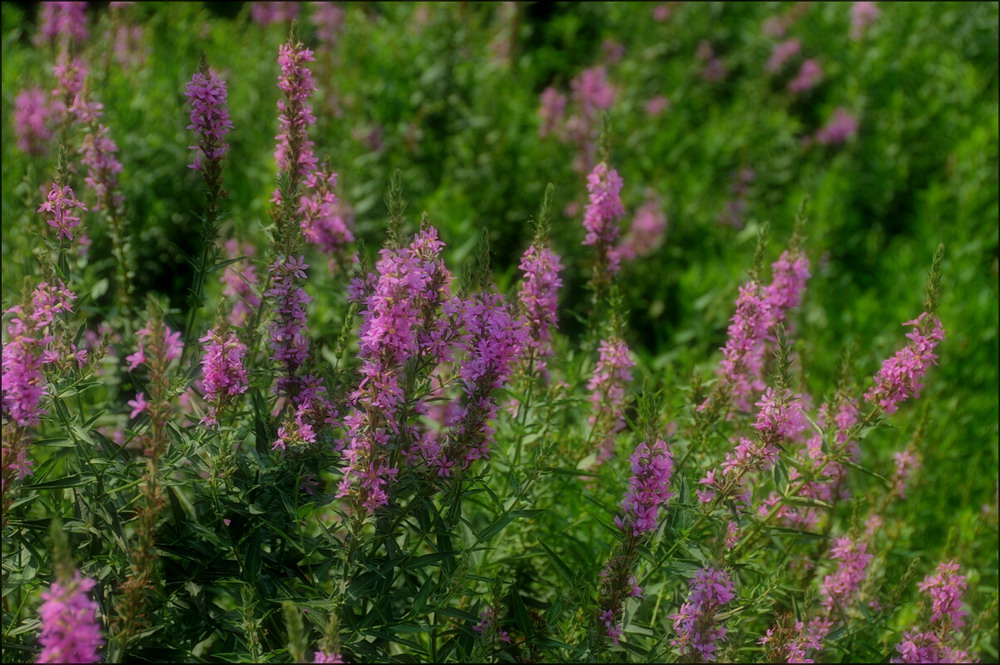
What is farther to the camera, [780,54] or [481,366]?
[780,54]

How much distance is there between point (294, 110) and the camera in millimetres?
2770

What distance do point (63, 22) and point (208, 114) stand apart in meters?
2.61

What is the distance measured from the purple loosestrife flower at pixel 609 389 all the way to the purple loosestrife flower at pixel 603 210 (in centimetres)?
40

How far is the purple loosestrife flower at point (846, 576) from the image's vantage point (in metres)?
3.11

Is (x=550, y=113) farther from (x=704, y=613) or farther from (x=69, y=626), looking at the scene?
(x=69, y=626)

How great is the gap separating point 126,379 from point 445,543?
1819 mm

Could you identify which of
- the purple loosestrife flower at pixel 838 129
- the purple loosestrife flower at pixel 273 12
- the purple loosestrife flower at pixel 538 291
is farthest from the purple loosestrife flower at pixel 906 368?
the purple loosestrife flower at pixel 838 129

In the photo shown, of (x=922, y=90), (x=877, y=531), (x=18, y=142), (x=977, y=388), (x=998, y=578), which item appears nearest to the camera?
(x=877, y=531)

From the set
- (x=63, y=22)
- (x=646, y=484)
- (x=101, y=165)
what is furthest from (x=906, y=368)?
(x=63, y=22)

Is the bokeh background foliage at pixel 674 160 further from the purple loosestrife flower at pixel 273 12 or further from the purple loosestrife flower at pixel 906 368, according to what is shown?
the purple loosestrife flower at pixel 906 368

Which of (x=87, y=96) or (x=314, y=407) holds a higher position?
(x=87, y=96)

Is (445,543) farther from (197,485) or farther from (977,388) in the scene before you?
(977,388)

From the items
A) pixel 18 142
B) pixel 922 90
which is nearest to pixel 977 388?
pixel 922 90

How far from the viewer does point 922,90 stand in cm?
777
